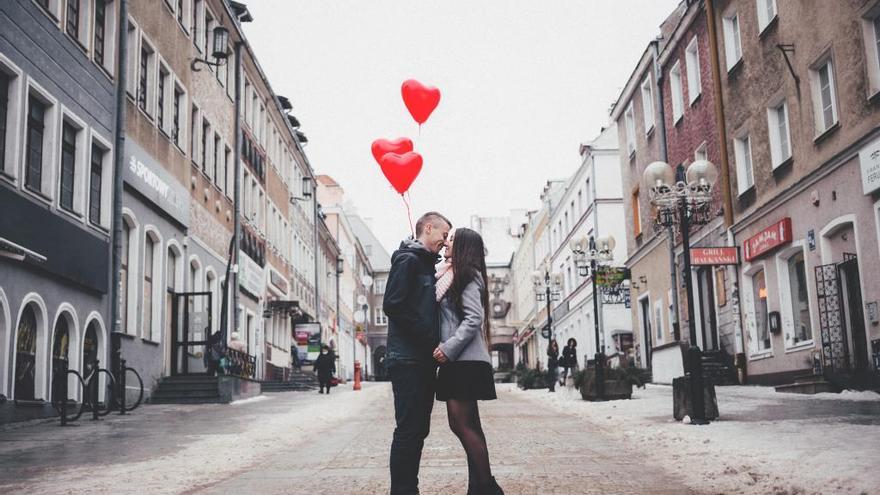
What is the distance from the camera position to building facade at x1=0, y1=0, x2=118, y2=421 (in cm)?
1595

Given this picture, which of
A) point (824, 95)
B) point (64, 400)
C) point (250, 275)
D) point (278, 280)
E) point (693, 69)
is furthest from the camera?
point (278, 280)

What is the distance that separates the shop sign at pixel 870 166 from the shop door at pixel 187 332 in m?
17.0

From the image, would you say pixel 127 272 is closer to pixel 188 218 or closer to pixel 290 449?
pixel 188 218

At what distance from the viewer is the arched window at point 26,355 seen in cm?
1620

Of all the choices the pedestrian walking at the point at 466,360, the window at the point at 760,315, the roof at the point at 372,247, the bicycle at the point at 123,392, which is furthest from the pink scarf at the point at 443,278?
the roof at the point at 372,247

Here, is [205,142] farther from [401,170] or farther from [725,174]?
[401,170]

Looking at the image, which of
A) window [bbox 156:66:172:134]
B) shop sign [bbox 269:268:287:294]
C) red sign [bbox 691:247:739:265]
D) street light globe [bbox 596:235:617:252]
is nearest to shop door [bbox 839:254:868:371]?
red sign [bbox 691:247:739:265]

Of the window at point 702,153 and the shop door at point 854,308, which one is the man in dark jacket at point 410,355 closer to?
the shop door at point 854,308

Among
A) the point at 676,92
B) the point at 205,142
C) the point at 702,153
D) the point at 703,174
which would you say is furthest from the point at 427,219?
the point at 205,142

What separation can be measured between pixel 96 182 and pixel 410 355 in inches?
643

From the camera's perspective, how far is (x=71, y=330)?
1872cm

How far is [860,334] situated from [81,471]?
45.4 feet

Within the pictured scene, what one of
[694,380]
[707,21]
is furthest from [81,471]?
[707,21]

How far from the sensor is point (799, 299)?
20.7m
